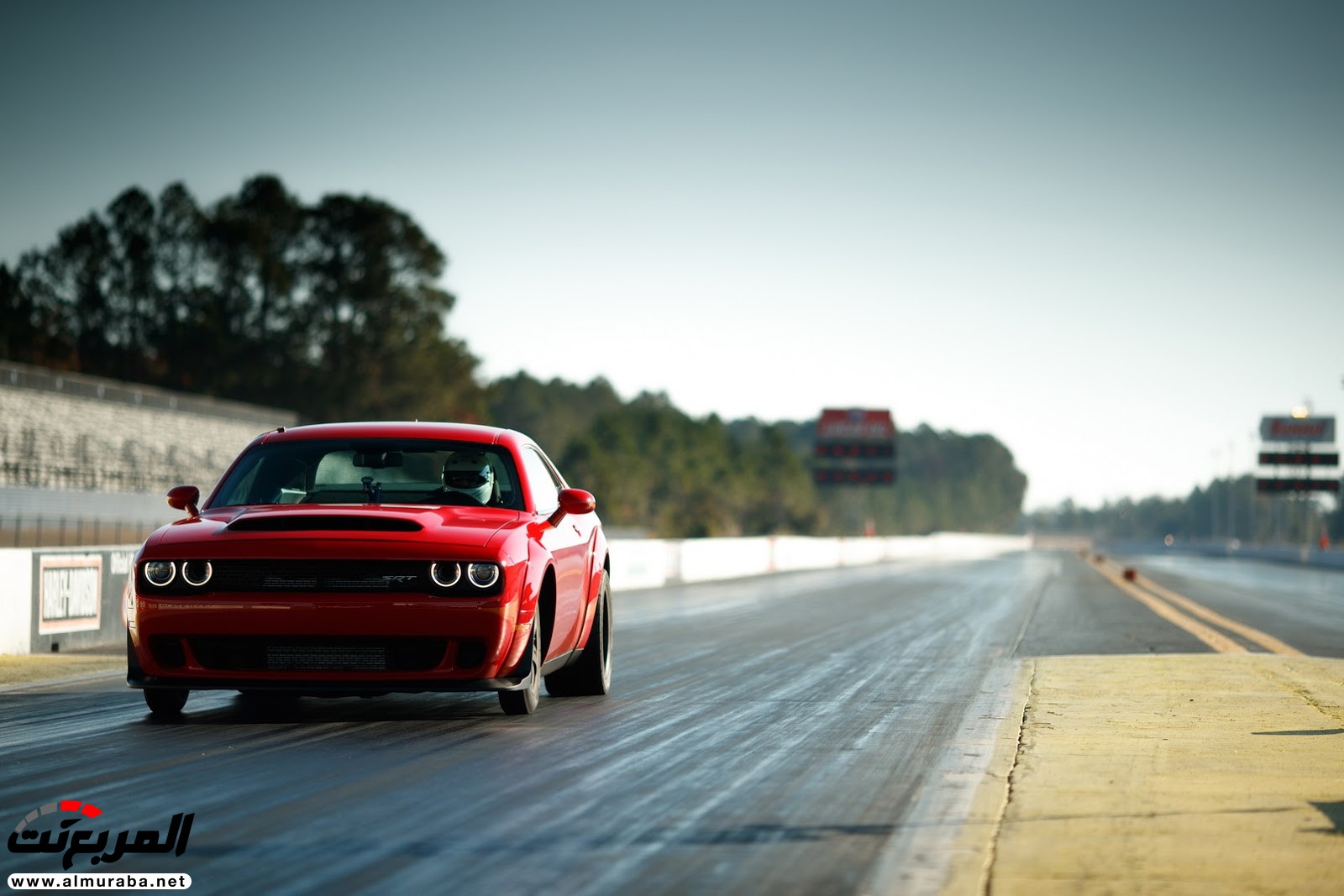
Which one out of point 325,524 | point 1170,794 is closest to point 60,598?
point 325,524

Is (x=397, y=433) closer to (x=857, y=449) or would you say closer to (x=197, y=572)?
(x=197, y=572)

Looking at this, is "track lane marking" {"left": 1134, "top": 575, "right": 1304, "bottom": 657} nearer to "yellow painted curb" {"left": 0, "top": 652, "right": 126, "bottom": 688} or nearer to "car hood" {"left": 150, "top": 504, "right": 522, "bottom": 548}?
"car hood" {"left": 150, "top": 504, "right": 522, "bottom": 548}

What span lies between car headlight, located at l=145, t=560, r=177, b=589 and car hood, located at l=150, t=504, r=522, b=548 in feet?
0.34

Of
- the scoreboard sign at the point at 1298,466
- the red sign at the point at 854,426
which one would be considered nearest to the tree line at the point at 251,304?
the red sign at the point at 854,426

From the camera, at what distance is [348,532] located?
838 centimetres

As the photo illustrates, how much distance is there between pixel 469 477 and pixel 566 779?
2920 millimetres

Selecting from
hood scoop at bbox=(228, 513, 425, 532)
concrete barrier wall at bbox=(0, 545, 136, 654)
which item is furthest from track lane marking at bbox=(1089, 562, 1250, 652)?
concrete barrier wall at bbox=(0, 545, 136, 654)

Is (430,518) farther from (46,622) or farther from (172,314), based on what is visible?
(172,314)

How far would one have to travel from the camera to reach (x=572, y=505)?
31.7 feet

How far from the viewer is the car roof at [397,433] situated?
975 cm

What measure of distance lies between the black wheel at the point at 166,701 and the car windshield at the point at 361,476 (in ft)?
3.69

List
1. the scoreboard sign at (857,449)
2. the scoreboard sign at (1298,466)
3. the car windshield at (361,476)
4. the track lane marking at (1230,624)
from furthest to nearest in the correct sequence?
the scoreboard sign at (1298,466)
the scoreboard sign at (857,449)
the track lane marking at (1230,624)
the car windshield at (361,476)

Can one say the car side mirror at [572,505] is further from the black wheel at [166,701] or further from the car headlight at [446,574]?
the black wheel at [166,701]

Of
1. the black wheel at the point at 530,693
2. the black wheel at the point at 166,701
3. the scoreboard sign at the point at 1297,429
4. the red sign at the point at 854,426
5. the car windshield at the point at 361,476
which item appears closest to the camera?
the black wheel at the point at 530,693
